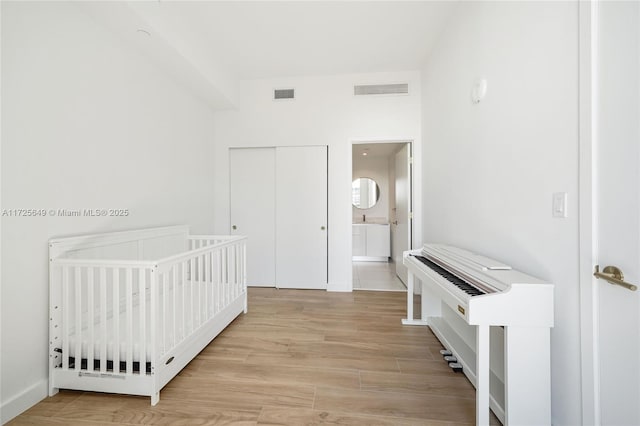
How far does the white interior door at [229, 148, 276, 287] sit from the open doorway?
4.50 feet

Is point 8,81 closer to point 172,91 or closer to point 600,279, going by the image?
point 172,91

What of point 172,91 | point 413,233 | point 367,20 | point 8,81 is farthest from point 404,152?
point 8,81

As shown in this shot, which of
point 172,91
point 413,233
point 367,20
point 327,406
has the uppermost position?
point 367,20

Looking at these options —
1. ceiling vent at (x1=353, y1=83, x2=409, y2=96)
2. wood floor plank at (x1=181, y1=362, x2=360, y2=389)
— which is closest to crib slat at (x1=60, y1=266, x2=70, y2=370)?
wood floor plank at (x1=181, y1=362, x2=360, y2=389)

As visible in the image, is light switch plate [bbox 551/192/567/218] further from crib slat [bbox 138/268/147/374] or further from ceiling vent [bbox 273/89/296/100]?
ceiling vent [bbox 273/89/296/100]

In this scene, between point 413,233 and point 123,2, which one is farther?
point 413,233

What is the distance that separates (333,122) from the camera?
339 cm

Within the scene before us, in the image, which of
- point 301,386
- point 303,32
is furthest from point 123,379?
point 303,32

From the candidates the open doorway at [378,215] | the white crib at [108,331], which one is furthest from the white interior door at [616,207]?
the open doorway at [378,215]

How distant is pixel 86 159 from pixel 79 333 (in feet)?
3.69

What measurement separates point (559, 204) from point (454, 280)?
633 mm

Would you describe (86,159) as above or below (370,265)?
above

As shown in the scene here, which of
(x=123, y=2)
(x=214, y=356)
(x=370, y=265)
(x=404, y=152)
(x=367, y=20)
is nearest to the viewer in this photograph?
(x=123, y=2)

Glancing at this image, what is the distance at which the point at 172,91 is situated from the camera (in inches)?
104
